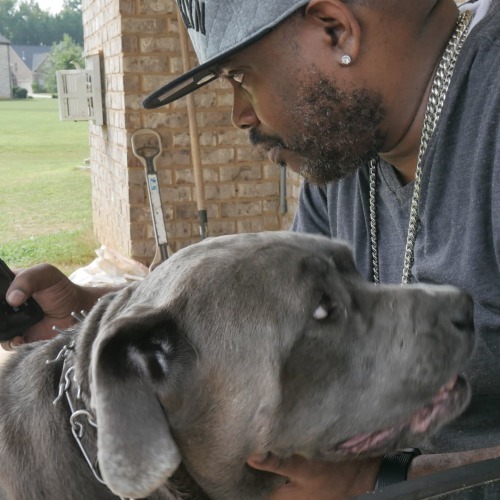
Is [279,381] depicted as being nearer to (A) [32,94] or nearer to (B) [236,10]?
(B) [236,10]

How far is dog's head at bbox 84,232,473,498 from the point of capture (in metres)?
1.83

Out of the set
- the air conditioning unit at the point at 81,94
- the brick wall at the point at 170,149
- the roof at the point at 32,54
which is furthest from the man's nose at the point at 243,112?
the roof at the point at 32,54

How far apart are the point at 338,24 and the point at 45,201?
1082cm

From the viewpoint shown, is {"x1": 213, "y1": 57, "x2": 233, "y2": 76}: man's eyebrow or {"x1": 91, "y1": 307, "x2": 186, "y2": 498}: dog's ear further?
{"x1": 213, "y1": 57, "x2": 233, "y2": 76}: man's eyebrow

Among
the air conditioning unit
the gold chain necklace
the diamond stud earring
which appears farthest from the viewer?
the air conditioning unit

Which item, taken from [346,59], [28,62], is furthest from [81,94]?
[28,62]

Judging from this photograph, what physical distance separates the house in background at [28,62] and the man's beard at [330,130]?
Answer: 61557mm

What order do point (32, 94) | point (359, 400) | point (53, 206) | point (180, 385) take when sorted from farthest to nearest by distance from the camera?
point (32, 94) < point (53, 206) < point (359, 400) < point (180, 385)

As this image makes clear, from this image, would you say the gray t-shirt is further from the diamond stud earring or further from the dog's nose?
the diamond stud earring

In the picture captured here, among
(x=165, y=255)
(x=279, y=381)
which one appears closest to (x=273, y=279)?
(x=279, y=381)

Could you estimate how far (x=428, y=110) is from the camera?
221cm

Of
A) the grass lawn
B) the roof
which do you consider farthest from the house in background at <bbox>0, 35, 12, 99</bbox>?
the grass lawn

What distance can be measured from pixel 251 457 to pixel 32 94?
208ft

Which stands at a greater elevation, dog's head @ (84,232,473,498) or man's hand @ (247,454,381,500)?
dog's head @ (84,232,473,498)
